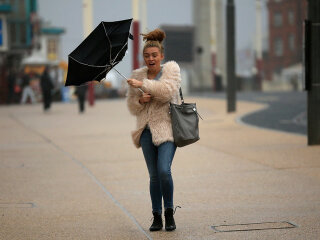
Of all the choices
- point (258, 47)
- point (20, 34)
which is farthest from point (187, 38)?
point (20, 34)

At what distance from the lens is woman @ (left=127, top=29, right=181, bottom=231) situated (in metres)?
6.80

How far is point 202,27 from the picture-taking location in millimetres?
80688

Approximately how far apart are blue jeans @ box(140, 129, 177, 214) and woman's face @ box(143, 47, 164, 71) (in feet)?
1.79

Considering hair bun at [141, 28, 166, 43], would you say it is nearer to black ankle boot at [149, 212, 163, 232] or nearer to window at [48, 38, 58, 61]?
black ankle boot at [149, 212, 163, 232]

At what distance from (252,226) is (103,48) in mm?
1962

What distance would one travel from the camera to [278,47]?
317ft

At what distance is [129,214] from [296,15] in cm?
8607

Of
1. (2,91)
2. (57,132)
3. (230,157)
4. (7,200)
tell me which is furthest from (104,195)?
(2,91)

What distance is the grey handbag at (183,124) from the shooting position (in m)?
6.87

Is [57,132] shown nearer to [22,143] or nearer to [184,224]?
[22,143]

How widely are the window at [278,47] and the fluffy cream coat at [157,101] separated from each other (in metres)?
90.3

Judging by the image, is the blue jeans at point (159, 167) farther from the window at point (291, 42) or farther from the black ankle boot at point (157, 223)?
the window at point (291, 42)

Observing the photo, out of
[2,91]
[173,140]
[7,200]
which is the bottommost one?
[2,91]

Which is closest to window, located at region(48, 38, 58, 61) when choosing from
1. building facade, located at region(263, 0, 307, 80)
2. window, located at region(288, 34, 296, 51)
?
building facade, located at region(263, 0, 307, 80)
